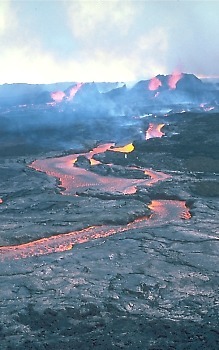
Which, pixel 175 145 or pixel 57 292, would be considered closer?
pixel 57 292

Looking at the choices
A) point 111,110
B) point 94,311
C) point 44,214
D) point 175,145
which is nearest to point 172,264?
point 94,311

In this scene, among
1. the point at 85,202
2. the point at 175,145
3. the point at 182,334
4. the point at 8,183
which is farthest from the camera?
the point at 175,145

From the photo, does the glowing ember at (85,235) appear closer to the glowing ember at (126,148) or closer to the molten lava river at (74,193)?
the molten lava river at (74,193)

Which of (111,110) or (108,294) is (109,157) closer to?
(108,294)

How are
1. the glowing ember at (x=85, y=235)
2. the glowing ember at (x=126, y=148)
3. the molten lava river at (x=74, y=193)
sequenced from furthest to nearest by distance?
the glowing ember at (x=126, y=148) < the molten lava river at (x=74, y=193) < the glowing ember at (x=85, y=235)

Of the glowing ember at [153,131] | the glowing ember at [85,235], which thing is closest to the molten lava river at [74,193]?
the glowing ember at [85,235]

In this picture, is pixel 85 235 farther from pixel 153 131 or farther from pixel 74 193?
pixel 153 131

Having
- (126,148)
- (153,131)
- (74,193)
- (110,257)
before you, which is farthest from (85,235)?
(153,131)
